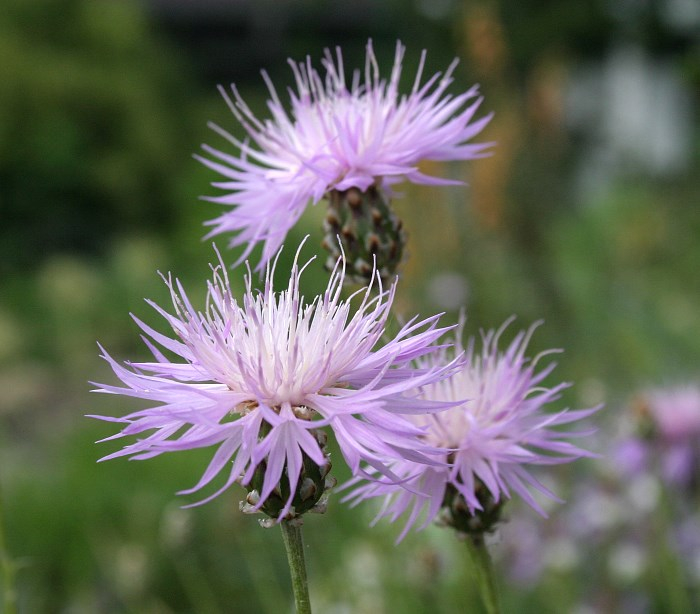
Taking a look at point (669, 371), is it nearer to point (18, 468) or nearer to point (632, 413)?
point (632, 413)

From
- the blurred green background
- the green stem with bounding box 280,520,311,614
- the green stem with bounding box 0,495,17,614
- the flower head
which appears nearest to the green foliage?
the blurred green background

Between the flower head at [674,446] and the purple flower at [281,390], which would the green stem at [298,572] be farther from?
the flower head at [674,446]

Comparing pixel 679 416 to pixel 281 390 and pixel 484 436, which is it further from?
pixel 281 390

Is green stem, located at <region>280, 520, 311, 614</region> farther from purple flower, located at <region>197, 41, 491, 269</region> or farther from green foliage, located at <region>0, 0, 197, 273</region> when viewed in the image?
green foliage, located at <region>0, 0, 197, 273</region>

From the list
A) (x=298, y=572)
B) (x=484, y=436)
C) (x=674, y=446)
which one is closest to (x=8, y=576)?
(x=298, y=572)

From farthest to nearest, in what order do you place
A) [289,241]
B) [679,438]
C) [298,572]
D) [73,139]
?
[73,139], [289,241], [679,438], [298,572]

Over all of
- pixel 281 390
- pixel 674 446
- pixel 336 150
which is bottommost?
pixel 674 446
